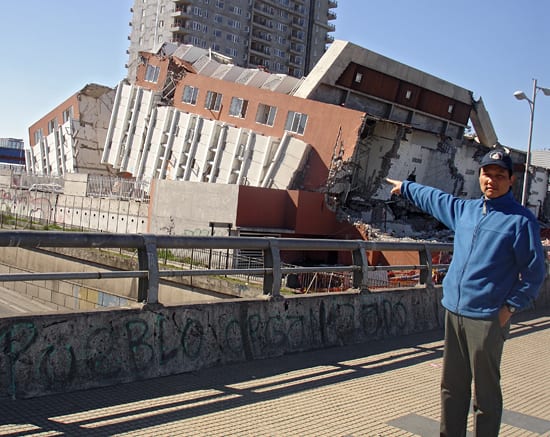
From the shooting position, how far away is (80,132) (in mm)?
46500

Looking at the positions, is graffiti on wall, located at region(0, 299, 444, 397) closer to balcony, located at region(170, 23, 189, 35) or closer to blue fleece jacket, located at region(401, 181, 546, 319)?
blue fleece jacket, located at region(401, 181, 546, 319)

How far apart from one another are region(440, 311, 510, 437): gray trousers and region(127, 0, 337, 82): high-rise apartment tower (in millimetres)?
91764

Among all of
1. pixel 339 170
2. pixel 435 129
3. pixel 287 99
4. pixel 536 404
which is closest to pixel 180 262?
pixel 339 170

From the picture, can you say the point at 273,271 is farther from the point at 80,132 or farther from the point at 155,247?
the point at 80,132

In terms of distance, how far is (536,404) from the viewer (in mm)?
6453

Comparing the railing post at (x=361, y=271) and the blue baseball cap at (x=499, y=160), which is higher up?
the blue baseball cap at (x=499, y=160)

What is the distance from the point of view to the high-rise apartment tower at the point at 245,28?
323ft

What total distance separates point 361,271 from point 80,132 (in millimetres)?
40927

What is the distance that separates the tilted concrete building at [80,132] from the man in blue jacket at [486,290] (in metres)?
43.8

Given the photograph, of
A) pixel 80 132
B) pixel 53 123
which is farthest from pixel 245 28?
pixel 80 132

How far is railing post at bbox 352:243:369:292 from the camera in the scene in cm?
890

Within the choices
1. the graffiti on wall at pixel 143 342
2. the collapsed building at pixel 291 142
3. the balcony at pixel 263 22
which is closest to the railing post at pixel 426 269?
the graffiti on wall at pixel 143 342

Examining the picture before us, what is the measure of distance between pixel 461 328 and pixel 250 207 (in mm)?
23630

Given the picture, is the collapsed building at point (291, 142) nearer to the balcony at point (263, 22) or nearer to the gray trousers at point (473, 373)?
the gray trousers at point (473, 373)
